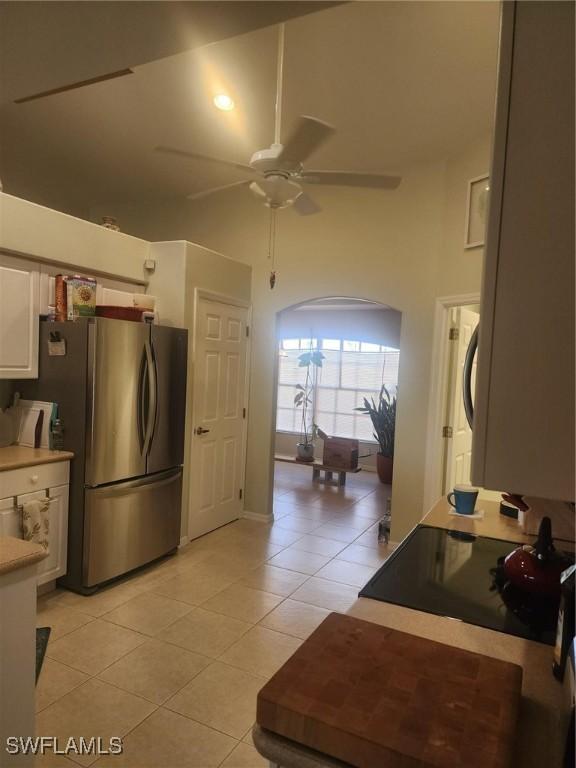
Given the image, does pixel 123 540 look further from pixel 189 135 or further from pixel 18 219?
pixel 189 135

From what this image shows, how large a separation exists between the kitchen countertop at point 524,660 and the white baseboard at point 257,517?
3476 millimetres

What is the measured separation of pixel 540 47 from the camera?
0.61m

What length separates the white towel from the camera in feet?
9.52

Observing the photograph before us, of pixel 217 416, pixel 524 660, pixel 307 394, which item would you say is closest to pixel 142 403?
pixel 217 416

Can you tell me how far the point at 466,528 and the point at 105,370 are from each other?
2.27 m

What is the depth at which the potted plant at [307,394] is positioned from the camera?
7671mm

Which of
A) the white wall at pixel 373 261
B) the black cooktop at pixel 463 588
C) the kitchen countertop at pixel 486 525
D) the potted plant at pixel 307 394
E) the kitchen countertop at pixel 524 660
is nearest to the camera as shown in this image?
the kitchen countertop at pixel 524 660

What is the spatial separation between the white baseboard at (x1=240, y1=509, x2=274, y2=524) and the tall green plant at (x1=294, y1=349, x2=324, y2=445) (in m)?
2.87

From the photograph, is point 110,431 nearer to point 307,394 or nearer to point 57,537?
point 57,537

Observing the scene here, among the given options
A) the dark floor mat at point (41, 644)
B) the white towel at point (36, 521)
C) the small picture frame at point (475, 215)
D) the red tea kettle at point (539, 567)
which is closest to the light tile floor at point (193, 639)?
the dark floor mat at point (41, 644)

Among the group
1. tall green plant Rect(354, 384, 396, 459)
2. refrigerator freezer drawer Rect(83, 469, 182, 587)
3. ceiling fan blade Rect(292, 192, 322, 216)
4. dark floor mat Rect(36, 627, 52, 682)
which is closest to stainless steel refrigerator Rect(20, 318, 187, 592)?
refrigerator freezer drawer Rect(83, 469, 182, 587)

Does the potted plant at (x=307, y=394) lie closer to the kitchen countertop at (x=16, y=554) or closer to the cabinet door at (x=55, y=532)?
the cabinet door at (x=55, y=532)

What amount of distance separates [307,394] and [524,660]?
6.85 m

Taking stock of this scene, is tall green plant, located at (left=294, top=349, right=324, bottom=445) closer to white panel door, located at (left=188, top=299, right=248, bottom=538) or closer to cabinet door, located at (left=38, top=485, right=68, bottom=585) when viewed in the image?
white panel door, located at (left=188, top=299, right=248, bottom=538)
